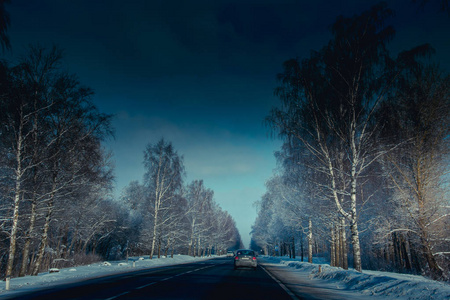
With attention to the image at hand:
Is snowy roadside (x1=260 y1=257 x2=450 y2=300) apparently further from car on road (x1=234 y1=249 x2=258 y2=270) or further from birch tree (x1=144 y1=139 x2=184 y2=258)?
birch tree (x1=144 y1=139 x2=184 y2=258)

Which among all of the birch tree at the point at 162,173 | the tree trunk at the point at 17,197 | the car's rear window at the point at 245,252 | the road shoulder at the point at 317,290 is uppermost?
the birch tree at the point at 162,173

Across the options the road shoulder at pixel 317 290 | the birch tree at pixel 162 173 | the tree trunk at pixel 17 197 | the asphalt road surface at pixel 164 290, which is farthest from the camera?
the birch tree at pixel 162 173

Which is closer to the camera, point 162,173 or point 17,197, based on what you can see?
point 17,197

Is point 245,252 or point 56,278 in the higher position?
point 245,252

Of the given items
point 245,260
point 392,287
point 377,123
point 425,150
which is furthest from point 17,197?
point 425,150

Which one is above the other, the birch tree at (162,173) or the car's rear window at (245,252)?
the birch tree at (162,173)

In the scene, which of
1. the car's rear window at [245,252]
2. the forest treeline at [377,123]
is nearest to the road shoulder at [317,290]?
the forest treeline at [377,123]

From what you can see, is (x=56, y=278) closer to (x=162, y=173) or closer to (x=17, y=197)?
(x=17, y=197)

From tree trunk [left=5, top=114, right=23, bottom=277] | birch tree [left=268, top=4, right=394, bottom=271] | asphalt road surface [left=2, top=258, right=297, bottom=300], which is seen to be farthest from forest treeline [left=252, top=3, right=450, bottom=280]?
tree trunk [left=5, top=114, right=23, bottom=277]

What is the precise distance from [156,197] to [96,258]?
8.11 metres

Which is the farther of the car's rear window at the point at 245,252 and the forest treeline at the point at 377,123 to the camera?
the car's rear window at the point at 245,252

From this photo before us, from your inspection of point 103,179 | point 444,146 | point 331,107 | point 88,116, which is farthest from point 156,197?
point 444,146

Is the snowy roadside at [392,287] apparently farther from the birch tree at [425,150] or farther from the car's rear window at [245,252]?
the car's rear window at [245,252]

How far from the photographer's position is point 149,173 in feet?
104
